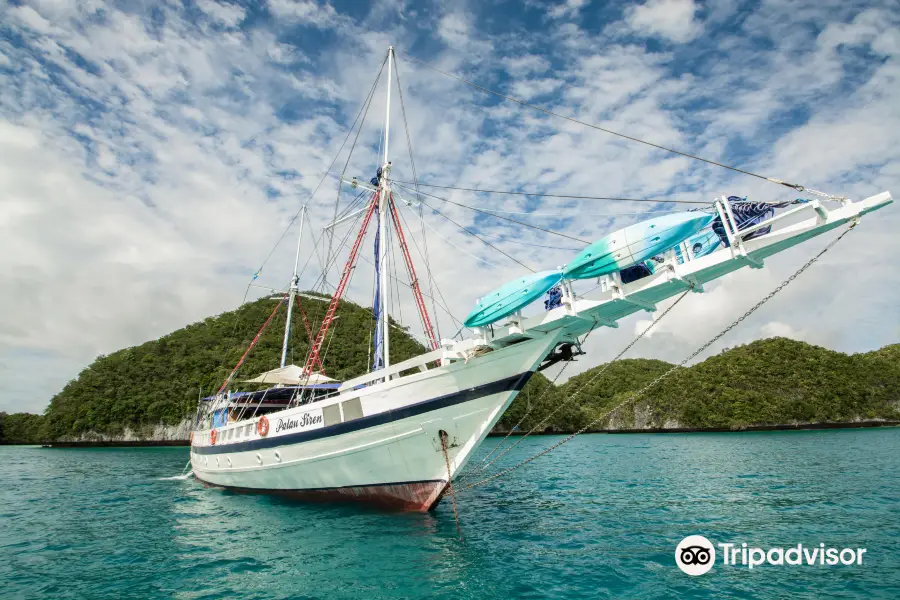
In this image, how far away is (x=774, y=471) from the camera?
84.9 feet

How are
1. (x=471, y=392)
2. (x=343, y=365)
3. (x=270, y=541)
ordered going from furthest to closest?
(x=343, y=365) → (x=471, y=392) → (x=270, y=541)

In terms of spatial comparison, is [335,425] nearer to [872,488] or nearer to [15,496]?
[15,496]

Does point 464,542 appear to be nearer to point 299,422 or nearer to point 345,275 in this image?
point 299,422

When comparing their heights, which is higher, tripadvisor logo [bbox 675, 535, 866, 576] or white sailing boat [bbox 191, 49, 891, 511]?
white sailing boat [bbox 191, 49, 891, 511]

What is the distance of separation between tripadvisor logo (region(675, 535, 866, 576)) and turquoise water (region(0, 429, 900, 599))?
285 millimetres

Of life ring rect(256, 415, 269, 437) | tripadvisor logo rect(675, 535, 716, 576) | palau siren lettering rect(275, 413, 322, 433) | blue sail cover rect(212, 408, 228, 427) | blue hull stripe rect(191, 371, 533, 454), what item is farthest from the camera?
blue sail cover rect(212, 408, 228, 427)

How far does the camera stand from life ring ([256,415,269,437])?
17812mm

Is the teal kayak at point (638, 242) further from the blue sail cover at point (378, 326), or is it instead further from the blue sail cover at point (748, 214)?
the blue sail cover at point (378, 326)

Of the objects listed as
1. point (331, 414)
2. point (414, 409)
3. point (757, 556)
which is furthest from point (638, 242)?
point (331, 414)

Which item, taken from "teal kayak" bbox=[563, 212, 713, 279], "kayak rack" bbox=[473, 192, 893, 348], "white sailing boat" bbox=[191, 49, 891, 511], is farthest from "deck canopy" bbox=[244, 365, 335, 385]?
"teal kayak" bbox=[563, 212, 713, 279]

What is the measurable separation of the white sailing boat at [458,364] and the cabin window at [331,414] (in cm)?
3

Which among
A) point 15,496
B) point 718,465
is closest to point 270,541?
point 15,496

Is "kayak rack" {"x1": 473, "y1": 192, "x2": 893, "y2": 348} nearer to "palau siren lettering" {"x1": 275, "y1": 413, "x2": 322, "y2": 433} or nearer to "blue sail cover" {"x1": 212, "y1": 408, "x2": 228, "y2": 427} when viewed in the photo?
"palau siren lettering" {"x1": 275, "y1": 413, "x2": 322, "y2": 433}

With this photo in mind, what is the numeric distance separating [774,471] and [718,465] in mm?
4732
